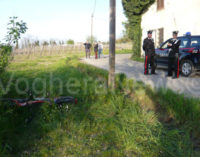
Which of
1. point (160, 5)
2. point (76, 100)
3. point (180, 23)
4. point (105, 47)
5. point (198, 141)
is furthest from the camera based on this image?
point (105, 47)

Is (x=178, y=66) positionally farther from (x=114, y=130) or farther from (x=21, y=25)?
(x=21, y=25)

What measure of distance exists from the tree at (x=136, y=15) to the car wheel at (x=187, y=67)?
971 cm

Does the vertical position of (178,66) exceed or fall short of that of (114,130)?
it exceeds it

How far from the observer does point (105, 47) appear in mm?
47000

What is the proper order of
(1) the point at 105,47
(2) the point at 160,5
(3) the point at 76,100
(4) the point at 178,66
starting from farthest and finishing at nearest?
(1) the point at 105,47 → (2) the point at 160,5 → (4) the point at 178,66 → (3) the point at 76,100

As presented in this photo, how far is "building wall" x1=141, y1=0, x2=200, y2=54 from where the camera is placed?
491 inches

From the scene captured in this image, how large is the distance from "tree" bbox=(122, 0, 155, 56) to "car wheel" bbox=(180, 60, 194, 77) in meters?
9.71

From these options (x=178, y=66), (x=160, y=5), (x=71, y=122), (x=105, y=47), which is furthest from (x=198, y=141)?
(x=105, y=47)

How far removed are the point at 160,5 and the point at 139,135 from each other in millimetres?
14982

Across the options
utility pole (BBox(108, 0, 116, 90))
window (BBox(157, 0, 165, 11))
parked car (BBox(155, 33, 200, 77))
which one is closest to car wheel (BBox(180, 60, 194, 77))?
parked car (BBox(155, 33, 200, 77))

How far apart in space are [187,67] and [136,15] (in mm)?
10741

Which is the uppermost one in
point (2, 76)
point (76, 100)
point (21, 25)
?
point (21, 25)

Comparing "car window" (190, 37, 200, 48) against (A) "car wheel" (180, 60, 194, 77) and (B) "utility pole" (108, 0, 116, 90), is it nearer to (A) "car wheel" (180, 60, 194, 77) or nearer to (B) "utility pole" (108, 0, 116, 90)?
(A) "car wheel" (180, 60, 194, 77)

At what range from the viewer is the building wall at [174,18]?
1246 centimetres
